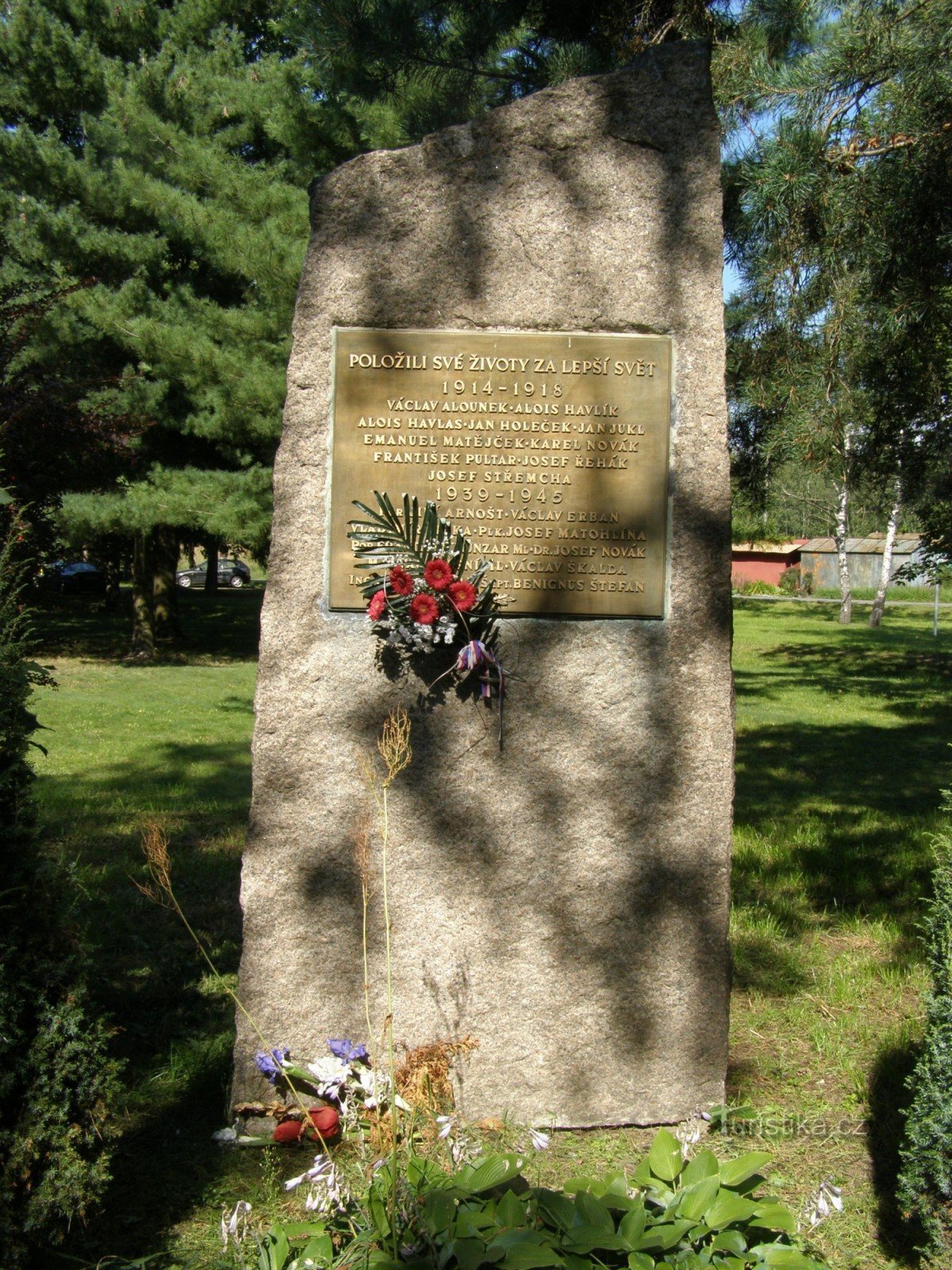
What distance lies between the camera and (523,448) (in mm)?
3291

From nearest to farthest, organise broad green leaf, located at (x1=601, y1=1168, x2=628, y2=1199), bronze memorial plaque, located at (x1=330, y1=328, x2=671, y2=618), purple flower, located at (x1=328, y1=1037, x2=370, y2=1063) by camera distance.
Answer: broad green leaf, located at (x1=601, y1=1168, x2=628, y2=1199) → purple flower, located at (x1=328, y1=1037, x2=370, y2=1063) → bronze memorial plaque, located at (x1=330, y1=328, x2=671, y2=618)

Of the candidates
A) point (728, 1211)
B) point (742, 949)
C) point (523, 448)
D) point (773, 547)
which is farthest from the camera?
point (773, 547)

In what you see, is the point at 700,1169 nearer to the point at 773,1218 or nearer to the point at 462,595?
the point at 773,1218

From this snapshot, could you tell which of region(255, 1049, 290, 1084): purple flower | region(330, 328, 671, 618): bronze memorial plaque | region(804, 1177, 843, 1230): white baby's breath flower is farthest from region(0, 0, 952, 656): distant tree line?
region(804, 1177, 843, 1230): white baby's breath flower

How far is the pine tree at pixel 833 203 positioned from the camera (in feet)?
17.2

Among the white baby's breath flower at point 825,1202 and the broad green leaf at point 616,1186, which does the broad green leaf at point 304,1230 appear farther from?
the white baby's breath flower at point 825,1202

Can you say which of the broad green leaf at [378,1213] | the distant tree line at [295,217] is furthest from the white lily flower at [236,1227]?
the distant tree line at [295,217]

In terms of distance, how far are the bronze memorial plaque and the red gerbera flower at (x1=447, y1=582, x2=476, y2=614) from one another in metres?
0.15

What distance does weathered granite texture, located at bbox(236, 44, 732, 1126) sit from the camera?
324 cm

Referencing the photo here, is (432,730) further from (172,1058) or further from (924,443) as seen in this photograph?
Answer: (924,443)

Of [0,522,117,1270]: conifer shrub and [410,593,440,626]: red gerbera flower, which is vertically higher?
[410,593,440,626]: red gerbera flower

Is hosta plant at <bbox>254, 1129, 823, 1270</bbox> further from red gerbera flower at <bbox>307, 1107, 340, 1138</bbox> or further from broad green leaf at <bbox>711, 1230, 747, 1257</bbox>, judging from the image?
red gerbera flower at <bbox>307, 1107, 340, 1138</bbox>

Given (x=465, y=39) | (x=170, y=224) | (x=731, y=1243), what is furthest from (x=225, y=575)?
(x=731, y=1243)

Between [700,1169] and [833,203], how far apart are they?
455 cm
